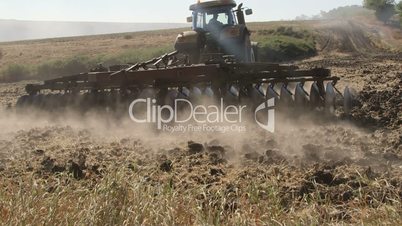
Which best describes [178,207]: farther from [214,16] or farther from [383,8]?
[383,8]

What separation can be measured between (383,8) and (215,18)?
7019 cm

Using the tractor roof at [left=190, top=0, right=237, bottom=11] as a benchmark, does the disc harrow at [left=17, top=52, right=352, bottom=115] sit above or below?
below

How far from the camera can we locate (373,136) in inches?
269

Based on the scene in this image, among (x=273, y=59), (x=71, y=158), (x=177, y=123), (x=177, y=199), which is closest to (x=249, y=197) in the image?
(x=177, y=199)

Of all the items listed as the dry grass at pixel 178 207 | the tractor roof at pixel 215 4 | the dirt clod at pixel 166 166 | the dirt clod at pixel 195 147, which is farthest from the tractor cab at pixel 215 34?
the dry grass at pixel 178 207

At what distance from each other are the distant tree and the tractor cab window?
2587 inches

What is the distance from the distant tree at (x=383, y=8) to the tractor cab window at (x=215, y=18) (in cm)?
6572

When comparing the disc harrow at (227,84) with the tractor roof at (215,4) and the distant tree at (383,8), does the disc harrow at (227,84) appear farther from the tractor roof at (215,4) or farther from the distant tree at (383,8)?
the distant tree at (383,8)

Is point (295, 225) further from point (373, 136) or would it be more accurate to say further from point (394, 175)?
point (373, 136)

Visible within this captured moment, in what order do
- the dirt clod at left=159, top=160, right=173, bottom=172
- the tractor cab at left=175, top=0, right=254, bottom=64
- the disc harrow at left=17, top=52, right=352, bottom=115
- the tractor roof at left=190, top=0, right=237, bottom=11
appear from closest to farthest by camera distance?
the dirt clod at left=159, top=160, right=173, bottom=172, the disc harrow at left=17, top=52, right=352, bottom=115, the tractor cab at left=175, top=0, right=254, bottom=64, the tractor roof at left=190, top=0, right=237, bottom=11

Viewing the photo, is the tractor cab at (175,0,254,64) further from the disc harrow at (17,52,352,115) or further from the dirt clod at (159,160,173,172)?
the dirt clod at (159,160,173,172)

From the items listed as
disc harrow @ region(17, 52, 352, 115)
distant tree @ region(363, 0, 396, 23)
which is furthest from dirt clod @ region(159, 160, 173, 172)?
distant tree @ region(363, 0, 396, 23)

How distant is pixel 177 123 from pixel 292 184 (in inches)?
154

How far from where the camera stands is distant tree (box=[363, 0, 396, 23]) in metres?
72.7
